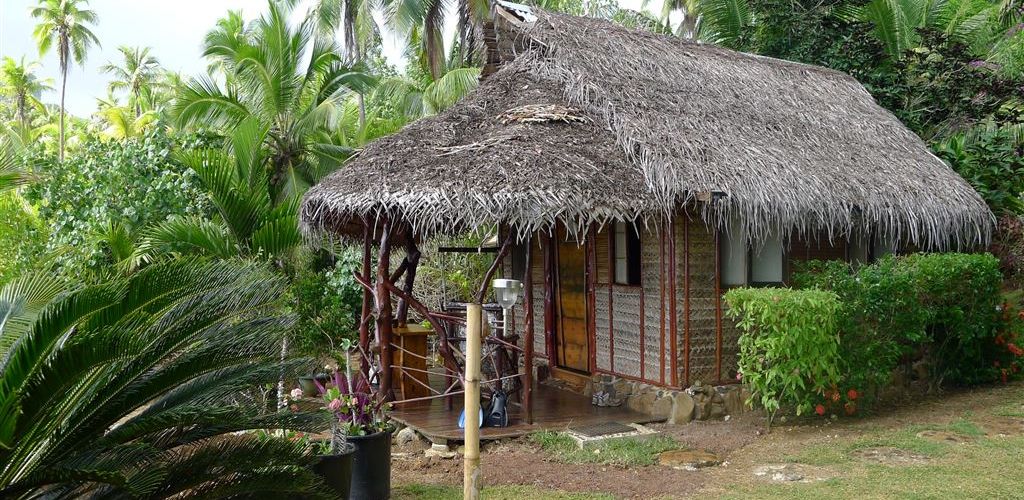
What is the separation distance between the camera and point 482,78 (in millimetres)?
10211

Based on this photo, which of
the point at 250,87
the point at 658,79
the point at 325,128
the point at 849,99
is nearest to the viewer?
the point at 658,79

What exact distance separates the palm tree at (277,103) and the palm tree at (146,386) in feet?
36.5

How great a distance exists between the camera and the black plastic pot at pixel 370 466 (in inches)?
215

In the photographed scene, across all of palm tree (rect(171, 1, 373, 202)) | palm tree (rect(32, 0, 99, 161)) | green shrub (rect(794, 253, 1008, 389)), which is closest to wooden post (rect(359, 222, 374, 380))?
green shrub (rect(794, 253, 1008, 389))

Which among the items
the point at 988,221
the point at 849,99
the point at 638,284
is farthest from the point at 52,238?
the point at 988,221

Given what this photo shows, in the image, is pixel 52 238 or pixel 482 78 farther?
pixel 52 238

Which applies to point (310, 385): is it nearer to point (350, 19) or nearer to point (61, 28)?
point (350, 19)

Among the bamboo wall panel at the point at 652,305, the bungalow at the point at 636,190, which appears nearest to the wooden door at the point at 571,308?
the bungalow at the point at 636,190

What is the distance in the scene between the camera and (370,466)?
5.52 meters

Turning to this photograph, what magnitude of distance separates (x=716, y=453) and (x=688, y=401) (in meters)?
0.95

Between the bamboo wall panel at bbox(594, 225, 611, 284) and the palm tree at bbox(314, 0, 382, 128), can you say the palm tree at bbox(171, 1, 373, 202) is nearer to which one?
the palm tree at bbox(314, 0, 382, 128)

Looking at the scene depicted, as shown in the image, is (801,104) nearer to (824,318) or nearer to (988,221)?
(988,221)

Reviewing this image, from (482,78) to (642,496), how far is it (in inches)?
238

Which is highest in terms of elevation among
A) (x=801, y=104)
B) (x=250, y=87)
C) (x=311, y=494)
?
(x=250, y=87)
